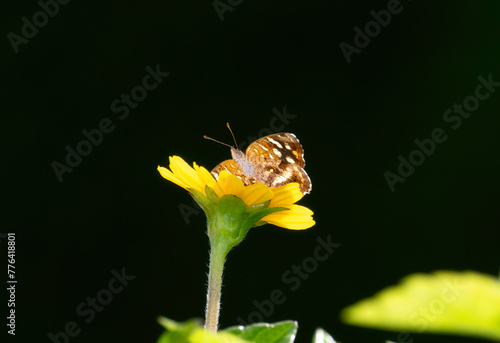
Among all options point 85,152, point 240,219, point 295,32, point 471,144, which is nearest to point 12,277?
point 85,152

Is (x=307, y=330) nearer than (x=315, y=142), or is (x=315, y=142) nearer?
(x=307, y=330)

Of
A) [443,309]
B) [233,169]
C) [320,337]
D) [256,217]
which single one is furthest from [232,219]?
[443,309]

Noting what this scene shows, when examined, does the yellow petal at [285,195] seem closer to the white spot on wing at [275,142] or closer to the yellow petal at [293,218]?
the yellow petal at [293,218]

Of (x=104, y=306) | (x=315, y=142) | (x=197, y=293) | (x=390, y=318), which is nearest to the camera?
(x=390, y=318)

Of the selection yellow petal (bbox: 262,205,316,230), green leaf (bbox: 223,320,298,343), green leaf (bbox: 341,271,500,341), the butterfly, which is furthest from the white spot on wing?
green leaf (bbox: 341,271,500,341)

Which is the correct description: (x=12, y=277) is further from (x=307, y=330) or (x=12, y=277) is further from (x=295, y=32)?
(x=295, y=32)

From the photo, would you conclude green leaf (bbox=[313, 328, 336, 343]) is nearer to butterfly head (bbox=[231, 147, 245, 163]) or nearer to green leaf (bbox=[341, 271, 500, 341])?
green leaf (bbox=[341, 271, 500, 341])
